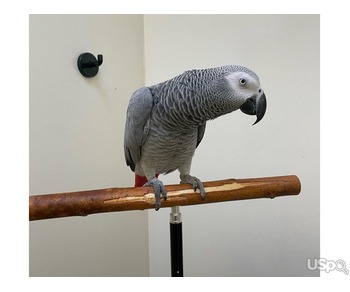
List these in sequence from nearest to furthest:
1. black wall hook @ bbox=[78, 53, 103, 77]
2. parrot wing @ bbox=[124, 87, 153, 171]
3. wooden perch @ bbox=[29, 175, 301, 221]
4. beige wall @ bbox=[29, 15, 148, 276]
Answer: wooden perch @ bbox=[29, 175, 301, 221] → parrot wing @ bbox=[124, 87, 153, 171] → beige wall @ bbox=[29, 15, 148, 276] → black wall hook @ bbox=[78, 53, 103, 77]

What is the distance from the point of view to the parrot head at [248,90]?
3.11 ft


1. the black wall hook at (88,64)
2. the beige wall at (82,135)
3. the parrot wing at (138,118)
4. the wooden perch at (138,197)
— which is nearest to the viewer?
the wooden perch at (138,197)

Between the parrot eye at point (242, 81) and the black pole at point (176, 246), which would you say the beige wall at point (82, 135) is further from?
the parrot eye at point (242, 81)

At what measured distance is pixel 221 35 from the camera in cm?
154

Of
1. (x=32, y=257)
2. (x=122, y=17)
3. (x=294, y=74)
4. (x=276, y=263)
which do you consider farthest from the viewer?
(x=122, y=17)

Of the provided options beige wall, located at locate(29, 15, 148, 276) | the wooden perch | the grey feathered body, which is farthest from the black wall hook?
the wooden perch

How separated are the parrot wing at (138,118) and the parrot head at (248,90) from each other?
327mm

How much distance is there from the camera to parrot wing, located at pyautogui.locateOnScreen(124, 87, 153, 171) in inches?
44.1

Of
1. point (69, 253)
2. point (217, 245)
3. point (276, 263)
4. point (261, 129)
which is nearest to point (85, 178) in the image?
point (69, 253)

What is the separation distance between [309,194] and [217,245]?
21.5 inches

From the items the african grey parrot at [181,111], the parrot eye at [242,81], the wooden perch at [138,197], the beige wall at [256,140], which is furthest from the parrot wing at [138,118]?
the beige wall at [256,140]

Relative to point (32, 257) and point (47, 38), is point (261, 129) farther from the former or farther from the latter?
point (32, 257)

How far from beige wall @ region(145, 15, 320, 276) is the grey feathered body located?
362 mm

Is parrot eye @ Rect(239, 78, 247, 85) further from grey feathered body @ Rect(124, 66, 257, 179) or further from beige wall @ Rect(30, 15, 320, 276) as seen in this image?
beige wall @ Rect(30, 15, 320, 276)
